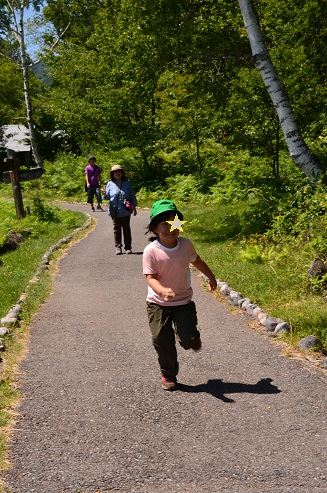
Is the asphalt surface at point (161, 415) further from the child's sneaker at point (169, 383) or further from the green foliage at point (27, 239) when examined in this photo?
the green foliage at point (27, 239)

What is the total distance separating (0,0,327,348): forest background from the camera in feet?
33.6

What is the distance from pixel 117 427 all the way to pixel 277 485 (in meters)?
1.54

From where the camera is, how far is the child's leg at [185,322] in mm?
5797

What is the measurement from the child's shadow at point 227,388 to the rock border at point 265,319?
2.28ft

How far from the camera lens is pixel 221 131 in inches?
672

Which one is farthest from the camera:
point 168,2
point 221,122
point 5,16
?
point 5,16

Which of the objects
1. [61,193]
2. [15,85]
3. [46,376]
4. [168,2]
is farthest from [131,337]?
[15,85]

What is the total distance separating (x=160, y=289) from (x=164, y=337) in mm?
601

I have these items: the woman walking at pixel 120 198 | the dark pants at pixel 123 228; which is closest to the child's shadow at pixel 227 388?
the woman walking at pixel 120 198

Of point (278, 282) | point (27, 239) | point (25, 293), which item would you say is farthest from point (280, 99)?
point (27, 239)

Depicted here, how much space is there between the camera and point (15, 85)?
163ft

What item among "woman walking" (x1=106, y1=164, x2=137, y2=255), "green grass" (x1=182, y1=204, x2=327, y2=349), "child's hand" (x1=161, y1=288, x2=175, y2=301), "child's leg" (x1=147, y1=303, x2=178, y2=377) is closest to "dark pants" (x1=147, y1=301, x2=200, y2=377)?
"child's leg" (x1=147, y1=303, x2=178, y2=377)

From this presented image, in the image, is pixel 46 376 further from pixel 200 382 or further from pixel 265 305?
pixel 265 305

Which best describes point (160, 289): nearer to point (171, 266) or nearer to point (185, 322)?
point (171, 266)
